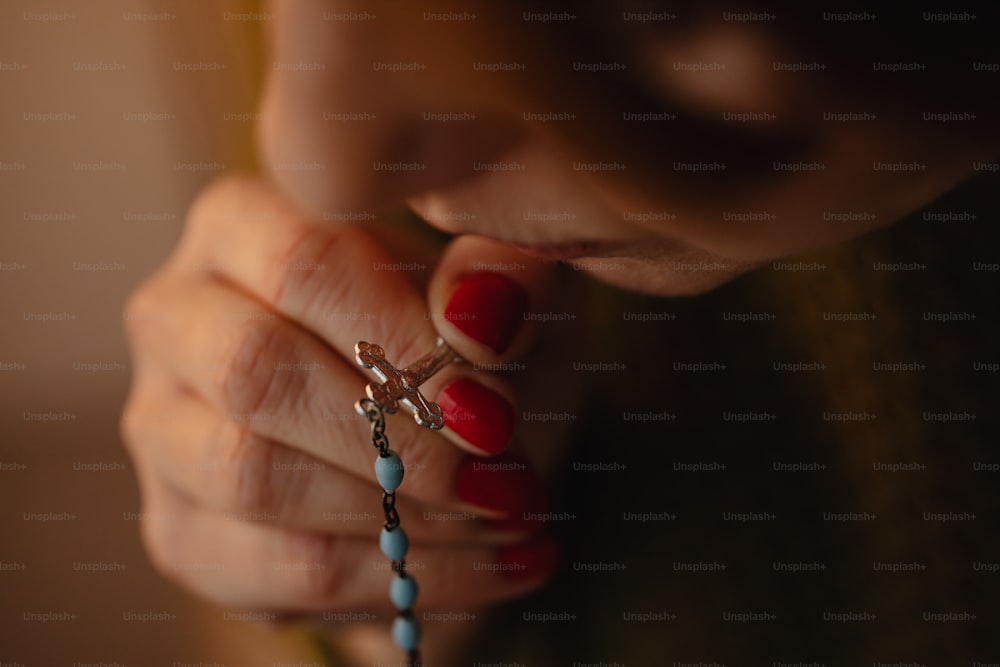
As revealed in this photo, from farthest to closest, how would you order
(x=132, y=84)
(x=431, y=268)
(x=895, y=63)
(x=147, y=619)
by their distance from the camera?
(x=147, y=619) < (x=132, y=84) < (x=431, y=268) < (x=895, y=63)

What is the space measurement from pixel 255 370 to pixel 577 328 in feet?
0.63

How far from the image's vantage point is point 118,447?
2.56 ft

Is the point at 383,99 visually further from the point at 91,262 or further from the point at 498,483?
the point at 91,262

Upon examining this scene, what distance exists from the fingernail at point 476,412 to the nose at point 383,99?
0.34 ft

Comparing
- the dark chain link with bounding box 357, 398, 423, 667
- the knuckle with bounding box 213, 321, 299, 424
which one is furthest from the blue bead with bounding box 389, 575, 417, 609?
the knuckle with bounding box 213, 321, 299, 424

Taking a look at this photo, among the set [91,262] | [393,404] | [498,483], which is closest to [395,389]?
[393,404]

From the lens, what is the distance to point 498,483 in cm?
43

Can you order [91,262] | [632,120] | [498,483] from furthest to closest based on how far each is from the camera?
[91,262] → [498,483] → [632,120]

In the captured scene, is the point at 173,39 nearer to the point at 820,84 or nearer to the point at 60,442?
the point at 820,84

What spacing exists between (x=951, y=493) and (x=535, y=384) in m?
0.24

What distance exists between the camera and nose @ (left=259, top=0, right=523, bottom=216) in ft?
1.09

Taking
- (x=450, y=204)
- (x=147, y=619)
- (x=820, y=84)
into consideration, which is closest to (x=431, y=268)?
(x=450, y=204)

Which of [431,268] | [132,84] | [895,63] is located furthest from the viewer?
[132,84]

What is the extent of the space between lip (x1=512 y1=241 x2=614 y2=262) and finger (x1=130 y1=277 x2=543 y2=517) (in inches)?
4.3
